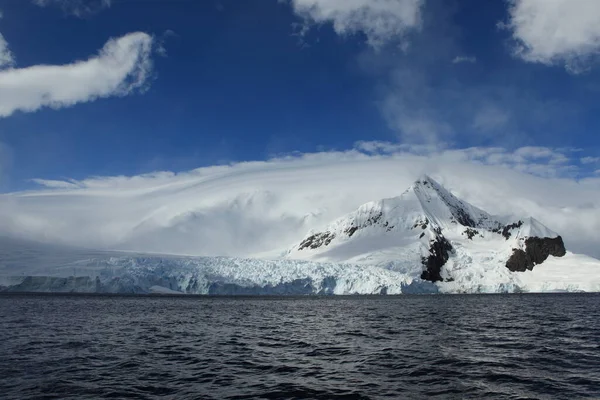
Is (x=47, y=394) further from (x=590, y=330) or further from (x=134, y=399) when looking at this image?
(x=590, y=330)

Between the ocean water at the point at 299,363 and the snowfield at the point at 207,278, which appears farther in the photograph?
the snowfield at the point at 207,278

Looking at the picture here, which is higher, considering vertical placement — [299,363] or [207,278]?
[207,278]

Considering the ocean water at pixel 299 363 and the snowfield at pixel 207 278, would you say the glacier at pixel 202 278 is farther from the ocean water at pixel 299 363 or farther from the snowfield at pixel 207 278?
the ocean water at pixel 299 363

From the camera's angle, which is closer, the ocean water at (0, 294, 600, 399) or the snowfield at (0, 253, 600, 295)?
the ocean water at (0, 294, 600, 399)

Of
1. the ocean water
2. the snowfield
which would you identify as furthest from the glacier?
the ocean water

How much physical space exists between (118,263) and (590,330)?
10156 centimetres

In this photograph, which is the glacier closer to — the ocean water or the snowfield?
the snowfield

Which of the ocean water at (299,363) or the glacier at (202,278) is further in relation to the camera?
the glacier at (202,278)

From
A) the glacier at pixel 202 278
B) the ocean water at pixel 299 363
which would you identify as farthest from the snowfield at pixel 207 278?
the ocean water at pixel 299 363

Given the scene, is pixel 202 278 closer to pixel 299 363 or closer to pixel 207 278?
pixel 207 278

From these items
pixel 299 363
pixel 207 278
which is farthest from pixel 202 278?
pixel 299 363

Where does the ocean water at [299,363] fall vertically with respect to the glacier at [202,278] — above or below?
below

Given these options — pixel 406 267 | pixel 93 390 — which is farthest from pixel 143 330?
pixel 406 267

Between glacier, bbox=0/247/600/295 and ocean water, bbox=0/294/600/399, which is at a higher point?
glacier, bbox=0/247/600/295
